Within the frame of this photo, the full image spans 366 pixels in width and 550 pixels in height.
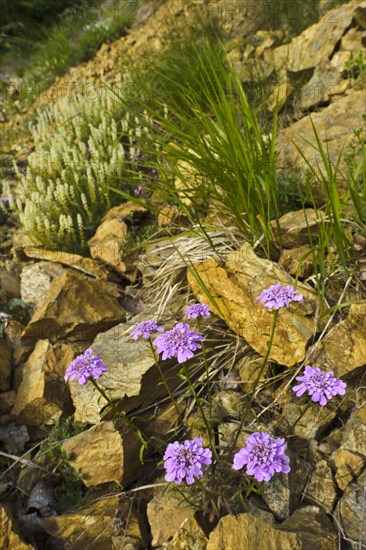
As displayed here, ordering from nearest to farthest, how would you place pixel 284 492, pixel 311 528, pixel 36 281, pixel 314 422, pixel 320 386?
pixel 320 386, pixel 311 528, pixel 284 492, pixel 314 422, pixel 36 281

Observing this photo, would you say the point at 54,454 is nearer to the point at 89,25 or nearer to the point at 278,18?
the point at 278,18

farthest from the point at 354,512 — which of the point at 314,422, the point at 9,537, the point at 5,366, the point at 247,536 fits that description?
the point at 5,366

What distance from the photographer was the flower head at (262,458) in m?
1.74

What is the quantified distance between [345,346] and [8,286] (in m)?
2.36

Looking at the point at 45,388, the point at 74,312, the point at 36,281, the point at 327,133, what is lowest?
the point at 45,388

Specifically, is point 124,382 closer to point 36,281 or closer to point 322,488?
point 322,488

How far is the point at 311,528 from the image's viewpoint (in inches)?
80.0

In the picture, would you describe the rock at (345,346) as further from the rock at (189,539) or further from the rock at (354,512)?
the rock at (189,539)

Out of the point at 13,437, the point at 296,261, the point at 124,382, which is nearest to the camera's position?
the point at 124,382

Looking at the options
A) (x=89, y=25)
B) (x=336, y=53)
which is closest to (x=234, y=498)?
(x=336, y=53)

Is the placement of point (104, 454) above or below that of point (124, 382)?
below

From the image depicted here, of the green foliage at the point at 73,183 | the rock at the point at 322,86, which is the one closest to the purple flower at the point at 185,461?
the green foliage at the point at 73,183

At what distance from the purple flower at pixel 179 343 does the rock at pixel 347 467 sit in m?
0.93

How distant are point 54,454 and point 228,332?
1.15m
